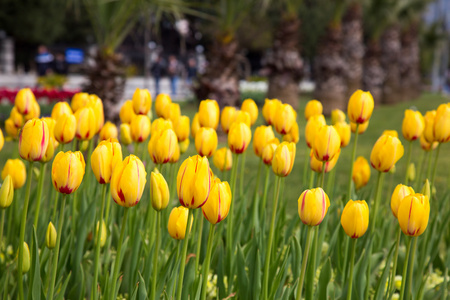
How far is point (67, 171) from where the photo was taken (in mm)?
1648

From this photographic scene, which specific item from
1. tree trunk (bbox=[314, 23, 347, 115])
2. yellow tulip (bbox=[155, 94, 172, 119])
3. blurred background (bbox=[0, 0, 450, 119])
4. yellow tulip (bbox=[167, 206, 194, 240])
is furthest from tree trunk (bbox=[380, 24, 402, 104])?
yellow tulip (bbox=[167, 206, 194, 240])

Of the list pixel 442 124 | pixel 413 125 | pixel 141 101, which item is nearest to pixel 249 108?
pixel 141 101

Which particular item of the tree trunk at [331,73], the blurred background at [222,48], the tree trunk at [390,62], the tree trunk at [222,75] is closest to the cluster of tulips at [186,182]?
the blurred background at [222,48]

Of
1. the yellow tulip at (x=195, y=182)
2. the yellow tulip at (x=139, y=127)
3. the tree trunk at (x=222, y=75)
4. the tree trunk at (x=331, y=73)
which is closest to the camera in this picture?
the yellow tulip at (x=195, y=182)

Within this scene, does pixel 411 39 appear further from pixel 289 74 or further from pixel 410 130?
pixel 410 130

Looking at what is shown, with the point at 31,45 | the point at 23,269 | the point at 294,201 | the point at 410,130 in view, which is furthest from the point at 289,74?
the point at 31,45

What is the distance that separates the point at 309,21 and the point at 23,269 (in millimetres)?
30687

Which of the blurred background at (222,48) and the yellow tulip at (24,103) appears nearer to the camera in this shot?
the yellow tulip at (24,103)

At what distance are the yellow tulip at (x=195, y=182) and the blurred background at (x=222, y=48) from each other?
14.5 feet

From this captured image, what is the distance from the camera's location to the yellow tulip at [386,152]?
6.66 feet

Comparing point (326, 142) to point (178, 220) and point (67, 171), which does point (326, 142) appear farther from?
point (67, 171)

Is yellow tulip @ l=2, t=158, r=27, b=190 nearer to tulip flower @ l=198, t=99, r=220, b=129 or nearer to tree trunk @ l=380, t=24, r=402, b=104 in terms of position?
tulip flower @ l=198, t=99, r=220, b=129

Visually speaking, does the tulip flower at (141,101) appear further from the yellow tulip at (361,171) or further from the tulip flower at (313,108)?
the yellow tulip at (361,171)

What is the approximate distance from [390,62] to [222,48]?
14354 mm
